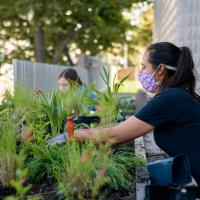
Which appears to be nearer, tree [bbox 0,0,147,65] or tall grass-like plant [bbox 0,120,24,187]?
tall grass-like plant [bbox 0,120,24,187]

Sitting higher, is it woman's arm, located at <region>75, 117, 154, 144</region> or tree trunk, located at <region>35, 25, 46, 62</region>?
tree trunk, located at <region>35, 25, 46, 62</region>

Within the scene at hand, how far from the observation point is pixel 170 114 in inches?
120

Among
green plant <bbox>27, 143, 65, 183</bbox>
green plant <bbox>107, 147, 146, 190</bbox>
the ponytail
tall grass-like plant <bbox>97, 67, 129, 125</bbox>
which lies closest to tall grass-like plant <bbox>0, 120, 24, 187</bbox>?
green plant <bbox>27, 143, 65, 183</bbox>

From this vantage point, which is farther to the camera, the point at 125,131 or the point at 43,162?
the point at 43,162

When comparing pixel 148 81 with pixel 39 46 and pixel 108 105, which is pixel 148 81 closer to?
pixel 108 105

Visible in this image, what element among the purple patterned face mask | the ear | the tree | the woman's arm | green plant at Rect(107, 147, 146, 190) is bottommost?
green plant at Rect(107, 147, 146, 190)

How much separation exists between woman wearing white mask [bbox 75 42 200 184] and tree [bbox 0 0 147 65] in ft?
37.8

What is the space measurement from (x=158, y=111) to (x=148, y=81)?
444 mm

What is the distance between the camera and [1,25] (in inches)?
680

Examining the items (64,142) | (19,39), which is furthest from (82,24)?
(64,142)

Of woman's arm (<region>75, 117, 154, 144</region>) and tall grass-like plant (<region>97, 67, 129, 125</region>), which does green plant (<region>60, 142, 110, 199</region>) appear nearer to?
woman's arm (<region>75, 117, 154, 144</region>)

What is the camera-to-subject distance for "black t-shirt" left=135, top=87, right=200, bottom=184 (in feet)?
9.95

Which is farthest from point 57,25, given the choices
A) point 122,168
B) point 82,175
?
point 82,175

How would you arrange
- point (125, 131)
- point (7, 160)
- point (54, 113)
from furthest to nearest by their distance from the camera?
point (54, 113)
point (125, 131)
point (7, 160)
